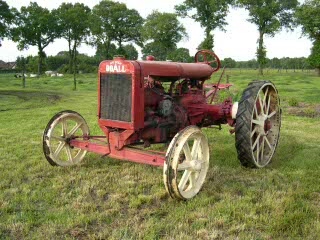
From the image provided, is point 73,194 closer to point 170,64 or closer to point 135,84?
point 135,84

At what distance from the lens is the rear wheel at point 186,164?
12.8 feet

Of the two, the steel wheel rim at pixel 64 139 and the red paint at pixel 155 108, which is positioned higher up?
the red paint at pixel 155 108

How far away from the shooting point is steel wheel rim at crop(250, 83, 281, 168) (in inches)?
212

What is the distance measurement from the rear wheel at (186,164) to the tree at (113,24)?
54.2 m

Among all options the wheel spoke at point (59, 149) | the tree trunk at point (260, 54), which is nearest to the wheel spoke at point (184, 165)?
the wheel spoke at point (59, 149)

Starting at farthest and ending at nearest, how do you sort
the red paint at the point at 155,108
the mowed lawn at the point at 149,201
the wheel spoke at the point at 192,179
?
the red paint at the point at 155,108 → the wheel spoke at the point at 192,179 → the mowed lawn at the point at 149,201

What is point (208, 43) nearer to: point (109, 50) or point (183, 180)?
point (109, 50)

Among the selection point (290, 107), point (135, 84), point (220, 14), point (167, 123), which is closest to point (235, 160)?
point (167, 123)

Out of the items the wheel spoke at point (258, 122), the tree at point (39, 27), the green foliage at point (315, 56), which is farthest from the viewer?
the tree at point (39, 27)

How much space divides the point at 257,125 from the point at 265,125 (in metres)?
0.27

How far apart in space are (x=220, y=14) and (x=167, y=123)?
163ft

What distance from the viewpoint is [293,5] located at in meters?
51.2

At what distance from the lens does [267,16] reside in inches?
1917

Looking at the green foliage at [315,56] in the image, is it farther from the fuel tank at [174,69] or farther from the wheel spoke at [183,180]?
the wheel spoke at [183,180]
